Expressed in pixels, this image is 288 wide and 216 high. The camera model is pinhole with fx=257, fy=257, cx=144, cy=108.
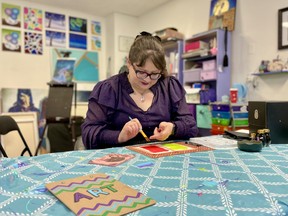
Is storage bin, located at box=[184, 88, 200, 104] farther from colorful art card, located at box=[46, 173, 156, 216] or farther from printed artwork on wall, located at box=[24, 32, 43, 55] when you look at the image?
colorful art card, located at box=[46, 173, 156, 216]

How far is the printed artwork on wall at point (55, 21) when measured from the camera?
3951 mm

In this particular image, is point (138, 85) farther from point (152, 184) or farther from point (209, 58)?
point (209, 58)

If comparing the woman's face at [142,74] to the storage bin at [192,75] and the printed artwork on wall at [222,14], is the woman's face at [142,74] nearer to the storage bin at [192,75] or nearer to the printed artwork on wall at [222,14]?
the storage bin at [192,75]

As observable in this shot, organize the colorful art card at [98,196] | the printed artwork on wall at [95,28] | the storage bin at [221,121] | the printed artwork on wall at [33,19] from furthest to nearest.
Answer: the printed artwork on wall at [95,28]
the printed artwork on wall at [33,19]
the storage bin at [221,121]
the colorful art card at [98,196]

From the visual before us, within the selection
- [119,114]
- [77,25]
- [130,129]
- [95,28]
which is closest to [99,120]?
[119,114]

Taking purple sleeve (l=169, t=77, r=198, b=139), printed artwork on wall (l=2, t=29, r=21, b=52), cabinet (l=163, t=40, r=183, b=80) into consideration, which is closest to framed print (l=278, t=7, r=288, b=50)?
cabinet (l=163, t=40, r=183, b=80)

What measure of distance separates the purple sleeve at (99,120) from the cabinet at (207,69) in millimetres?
Answer: 1938

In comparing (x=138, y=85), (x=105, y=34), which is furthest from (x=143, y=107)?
(x=105, y=34)

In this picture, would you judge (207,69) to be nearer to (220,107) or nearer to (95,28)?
(220,107)

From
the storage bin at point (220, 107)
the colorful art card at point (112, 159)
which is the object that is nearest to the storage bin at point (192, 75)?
the storage bin at point (220, 107)

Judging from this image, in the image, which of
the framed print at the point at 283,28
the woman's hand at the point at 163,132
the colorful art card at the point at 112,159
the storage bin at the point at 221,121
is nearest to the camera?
the colorful art card at the point at 112,159

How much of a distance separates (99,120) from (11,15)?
130 inches

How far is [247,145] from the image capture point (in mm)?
993

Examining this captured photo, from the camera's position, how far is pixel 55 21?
4008mm
